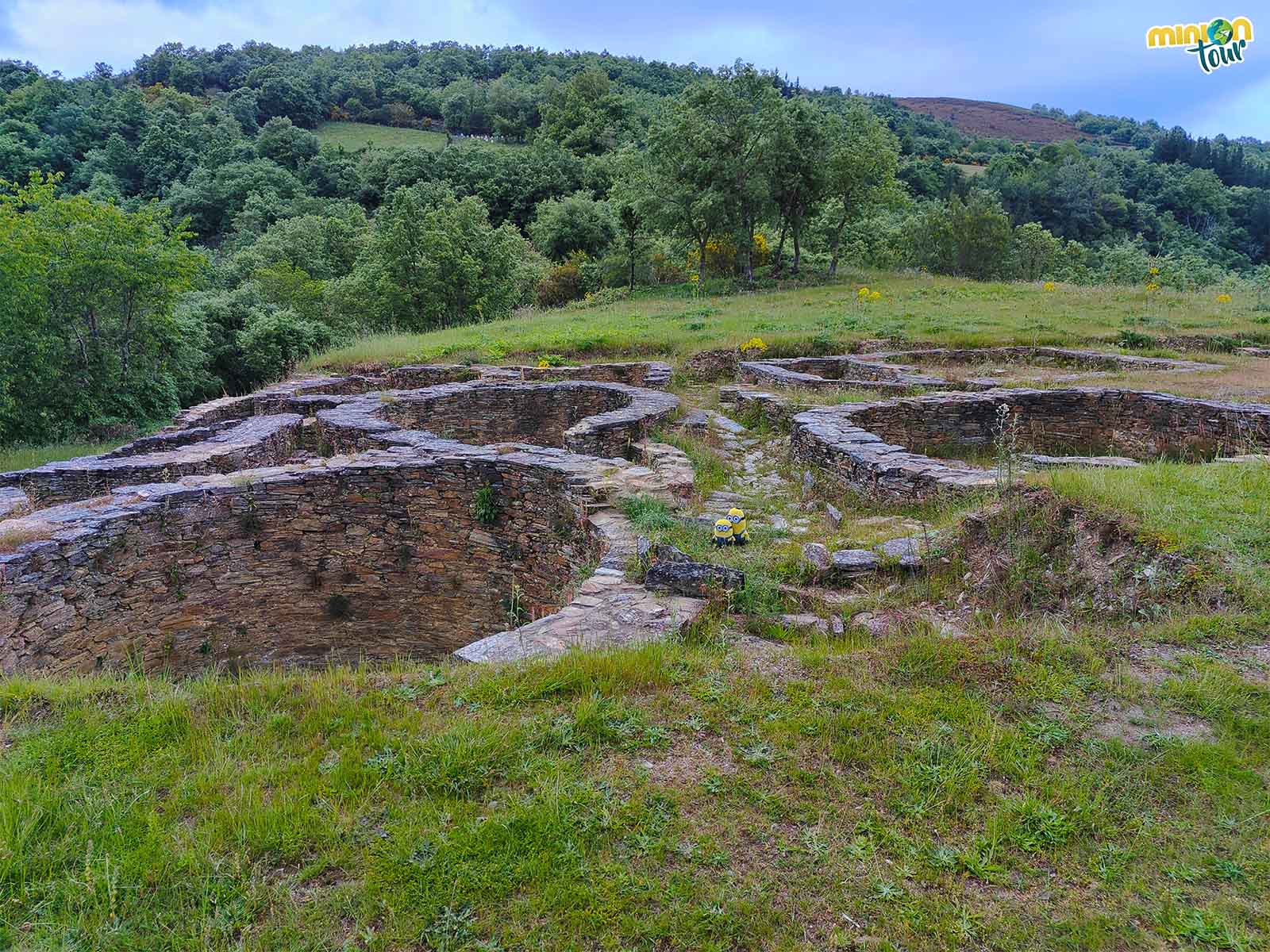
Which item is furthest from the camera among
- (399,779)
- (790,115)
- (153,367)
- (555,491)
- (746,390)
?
(790,115)

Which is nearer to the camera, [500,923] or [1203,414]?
[500,923]

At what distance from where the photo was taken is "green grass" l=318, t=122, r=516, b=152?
73.1 m

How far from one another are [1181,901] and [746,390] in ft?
35.6

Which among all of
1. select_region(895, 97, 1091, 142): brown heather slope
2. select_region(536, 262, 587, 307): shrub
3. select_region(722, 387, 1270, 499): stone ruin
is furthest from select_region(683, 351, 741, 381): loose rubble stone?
select_region(895, 97, 1091, 142): brown heather slope

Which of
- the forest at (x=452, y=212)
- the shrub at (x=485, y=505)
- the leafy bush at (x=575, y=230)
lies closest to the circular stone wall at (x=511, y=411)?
the shrub at (x=485, y=505)

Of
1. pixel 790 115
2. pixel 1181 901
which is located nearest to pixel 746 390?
pixel 1181 901

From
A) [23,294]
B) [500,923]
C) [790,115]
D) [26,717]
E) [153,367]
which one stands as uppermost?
[790,115]

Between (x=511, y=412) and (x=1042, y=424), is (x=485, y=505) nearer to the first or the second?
(x=511, y=412)

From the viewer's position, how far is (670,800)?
2.95 m

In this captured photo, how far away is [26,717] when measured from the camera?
344 cm

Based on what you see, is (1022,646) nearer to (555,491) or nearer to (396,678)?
(396,678)

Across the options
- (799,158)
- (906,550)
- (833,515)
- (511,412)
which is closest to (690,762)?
(906,550)

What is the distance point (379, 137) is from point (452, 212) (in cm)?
6006

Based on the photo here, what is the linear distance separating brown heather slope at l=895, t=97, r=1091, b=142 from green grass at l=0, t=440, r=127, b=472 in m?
126
